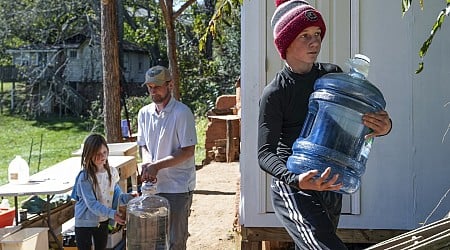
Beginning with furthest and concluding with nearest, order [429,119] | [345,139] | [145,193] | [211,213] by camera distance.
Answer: [211,213] < [429,119] < [145,193] < [345,139]

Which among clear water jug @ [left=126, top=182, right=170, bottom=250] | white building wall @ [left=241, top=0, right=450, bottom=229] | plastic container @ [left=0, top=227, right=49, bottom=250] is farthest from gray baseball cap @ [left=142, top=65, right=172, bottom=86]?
plastic container @ [left=0, top=227, right=49, bottom=250]

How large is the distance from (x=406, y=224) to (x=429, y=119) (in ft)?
2.52

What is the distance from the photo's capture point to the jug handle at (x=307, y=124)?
261 centimetres

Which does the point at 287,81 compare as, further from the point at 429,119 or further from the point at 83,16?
the point at 83,16

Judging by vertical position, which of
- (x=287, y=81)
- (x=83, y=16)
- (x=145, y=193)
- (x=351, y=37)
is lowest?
(x=145, y=193)

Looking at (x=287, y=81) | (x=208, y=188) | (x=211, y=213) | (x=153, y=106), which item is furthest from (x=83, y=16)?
(x=287, y=81)

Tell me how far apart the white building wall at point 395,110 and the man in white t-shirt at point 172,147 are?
442mm

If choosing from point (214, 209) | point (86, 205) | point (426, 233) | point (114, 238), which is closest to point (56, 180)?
point (114, 238)

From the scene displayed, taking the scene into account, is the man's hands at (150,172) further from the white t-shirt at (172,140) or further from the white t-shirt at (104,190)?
the white t-shirt at (104,190)

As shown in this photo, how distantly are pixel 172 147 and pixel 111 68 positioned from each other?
13.0ft

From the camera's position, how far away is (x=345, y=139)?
254 centimetres

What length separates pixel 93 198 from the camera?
473 centimetres

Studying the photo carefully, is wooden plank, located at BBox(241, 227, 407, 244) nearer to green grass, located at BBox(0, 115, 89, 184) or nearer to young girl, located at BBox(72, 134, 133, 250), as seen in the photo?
young girl, located at BBox(72, 134, 133, 250)

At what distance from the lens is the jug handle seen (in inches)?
103
